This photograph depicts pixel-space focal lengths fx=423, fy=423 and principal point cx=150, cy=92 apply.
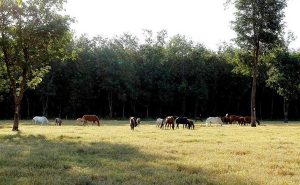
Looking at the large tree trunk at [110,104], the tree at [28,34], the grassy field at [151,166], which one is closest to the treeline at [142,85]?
the large tree trunk at [110,104]

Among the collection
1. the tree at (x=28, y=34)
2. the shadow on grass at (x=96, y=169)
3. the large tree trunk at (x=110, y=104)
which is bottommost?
the shadow on grass at (x=96, y=169)

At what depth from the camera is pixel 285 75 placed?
266ft

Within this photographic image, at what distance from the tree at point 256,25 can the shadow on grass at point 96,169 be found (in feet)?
122

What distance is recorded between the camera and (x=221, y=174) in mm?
13312

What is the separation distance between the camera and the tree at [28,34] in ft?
121

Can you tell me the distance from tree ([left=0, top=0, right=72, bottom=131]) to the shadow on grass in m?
20.4

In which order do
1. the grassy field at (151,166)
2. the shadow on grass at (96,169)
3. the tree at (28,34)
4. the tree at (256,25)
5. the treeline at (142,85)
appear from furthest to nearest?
1. the treeline at (142,85)
2. the tree at (256,25)
3. the tree at (28,34)
4. the grassy field at (151,166)
5. the shadow on grass at (96,169)

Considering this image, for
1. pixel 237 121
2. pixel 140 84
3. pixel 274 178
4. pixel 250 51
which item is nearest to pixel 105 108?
pixel 140 84

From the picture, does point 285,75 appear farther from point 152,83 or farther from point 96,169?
point 96,169

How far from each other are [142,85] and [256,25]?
148 feet

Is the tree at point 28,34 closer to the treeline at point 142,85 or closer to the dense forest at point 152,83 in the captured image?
the dense forest at point 152,83

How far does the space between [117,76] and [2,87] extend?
45.8 m

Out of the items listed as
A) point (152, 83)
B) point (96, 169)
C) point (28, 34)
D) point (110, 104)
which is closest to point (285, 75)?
point (152, 83)

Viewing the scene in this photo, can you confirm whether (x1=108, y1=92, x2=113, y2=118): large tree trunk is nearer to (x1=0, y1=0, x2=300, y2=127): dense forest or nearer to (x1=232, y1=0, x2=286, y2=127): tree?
(x1=0, y1=0, x2=300, y2=127): dense forest
